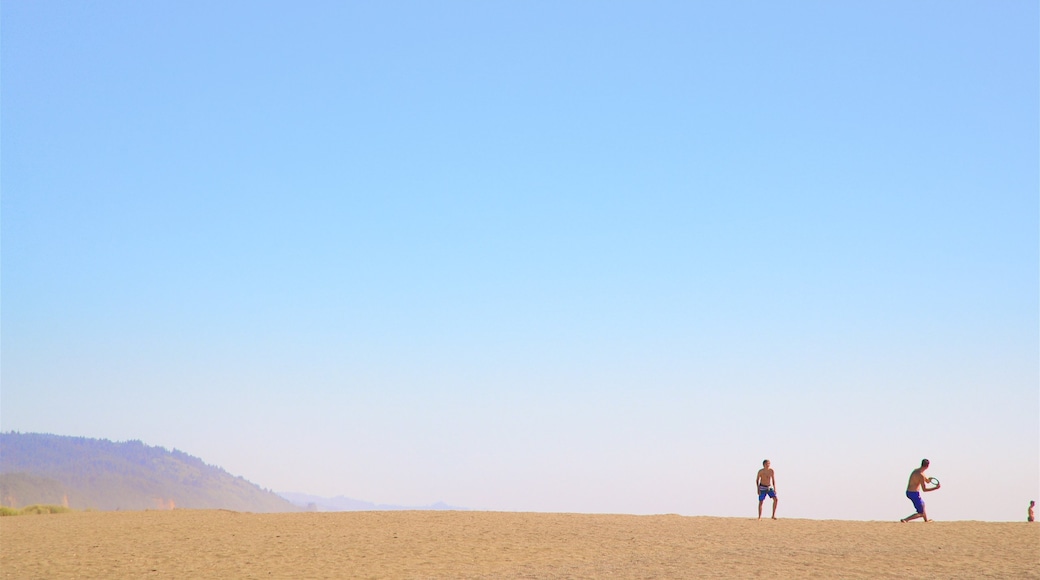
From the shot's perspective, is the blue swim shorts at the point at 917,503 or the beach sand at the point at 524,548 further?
the blue swim shorts at the point at 917,503

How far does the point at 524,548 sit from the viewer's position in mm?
24609

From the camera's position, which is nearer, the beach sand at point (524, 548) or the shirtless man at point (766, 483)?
the beach sand at point (524, 548)

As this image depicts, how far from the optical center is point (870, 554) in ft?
72.1

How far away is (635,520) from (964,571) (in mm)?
13251

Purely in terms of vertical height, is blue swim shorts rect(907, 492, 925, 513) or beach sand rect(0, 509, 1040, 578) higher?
blue swim shorts rect(907, 492, 925, 513)

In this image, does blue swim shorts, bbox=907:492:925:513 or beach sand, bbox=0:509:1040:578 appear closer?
beach sand, bbox=0:509:1040:578

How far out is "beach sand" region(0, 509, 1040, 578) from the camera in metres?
20.7

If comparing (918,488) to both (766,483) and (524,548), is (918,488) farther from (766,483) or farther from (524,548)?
(524,548)

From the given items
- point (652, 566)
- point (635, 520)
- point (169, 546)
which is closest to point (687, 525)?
point (635, 520)

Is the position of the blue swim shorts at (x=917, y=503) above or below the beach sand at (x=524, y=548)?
above

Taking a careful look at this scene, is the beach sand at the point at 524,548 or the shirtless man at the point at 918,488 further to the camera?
the shirtless man at the point at 918,488

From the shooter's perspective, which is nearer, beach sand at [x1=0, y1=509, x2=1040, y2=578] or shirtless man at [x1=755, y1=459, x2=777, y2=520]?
beach sand at [x1=0, y1=509, x2=1040, y2=578]

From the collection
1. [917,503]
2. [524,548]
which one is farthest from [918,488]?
[524,548]

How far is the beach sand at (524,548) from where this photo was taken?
68.0 feet
